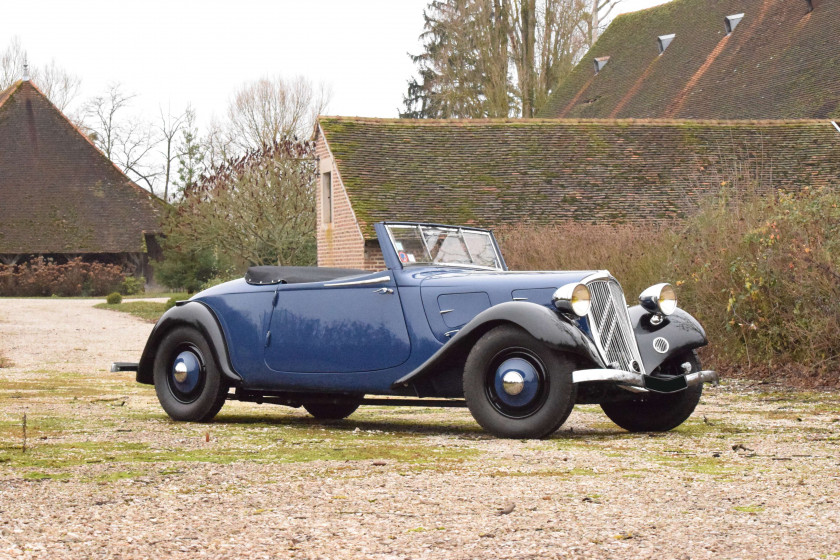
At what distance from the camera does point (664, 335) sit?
7660mm

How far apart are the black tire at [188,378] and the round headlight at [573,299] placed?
2666mm

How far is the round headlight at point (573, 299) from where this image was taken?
681cm

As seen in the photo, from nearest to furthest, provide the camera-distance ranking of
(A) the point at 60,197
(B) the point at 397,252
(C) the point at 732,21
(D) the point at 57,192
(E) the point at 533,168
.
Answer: (B) the point at 397,252, (E) the point at 533,168, (C) the point at 732,21, (A) the point at 60,197, (D) the point at 57,192

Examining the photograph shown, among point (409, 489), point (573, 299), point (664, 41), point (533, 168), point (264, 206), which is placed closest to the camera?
point (409, 489)

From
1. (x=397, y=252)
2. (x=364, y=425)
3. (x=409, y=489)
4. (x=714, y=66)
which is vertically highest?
(x=714, y=66)

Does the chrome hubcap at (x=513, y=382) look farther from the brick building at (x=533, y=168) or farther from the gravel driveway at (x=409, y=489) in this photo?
the brick building at (x=533, y=168)

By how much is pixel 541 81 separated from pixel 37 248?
72.9 ft

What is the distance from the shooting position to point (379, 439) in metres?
7.09

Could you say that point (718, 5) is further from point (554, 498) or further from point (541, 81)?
point (554, 498)

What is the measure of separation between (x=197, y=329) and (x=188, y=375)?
0.35m

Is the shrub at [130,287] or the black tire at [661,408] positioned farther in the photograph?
the shrub at [130,287]

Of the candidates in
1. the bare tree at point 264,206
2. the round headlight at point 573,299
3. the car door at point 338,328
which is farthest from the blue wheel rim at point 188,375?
the bare tree at point 264,206

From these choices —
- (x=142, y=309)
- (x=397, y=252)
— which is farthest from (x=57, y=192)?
(x=397, y=252)

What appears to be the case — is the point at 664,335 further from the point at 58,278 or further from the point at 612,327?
the point at 58,278
